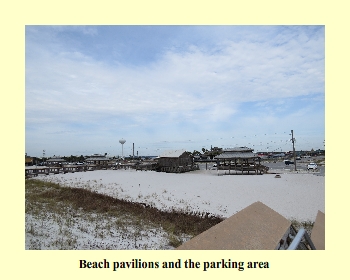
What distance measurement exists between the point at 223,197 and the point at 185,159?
2262cm

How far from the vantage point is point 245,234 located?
4.15 meters

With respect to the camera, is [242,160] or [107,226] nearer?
[107,226]

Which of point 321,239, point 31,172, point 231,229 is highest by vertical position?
point 231,229

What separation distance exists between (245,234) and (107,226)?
5.50 metres

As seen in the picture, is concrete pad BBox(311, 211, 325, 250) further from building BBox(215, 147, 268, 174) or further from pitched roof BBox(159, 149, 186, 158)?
pitched roof BBox(159, 149, 186, 158)

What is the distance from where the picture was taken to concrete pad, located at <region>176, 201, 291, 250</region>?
3875mm

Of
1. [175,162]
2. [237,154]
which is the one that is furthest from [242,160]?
[175,162]

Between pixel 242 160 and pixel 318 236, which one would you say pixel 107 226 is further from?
pixel 242 160

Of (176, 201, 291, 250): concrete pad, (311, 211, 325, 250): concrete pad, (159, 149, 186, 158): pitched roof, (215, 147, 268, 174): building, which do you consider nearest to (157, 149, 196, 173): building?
(159, 149, 186, 158): pitched roof
